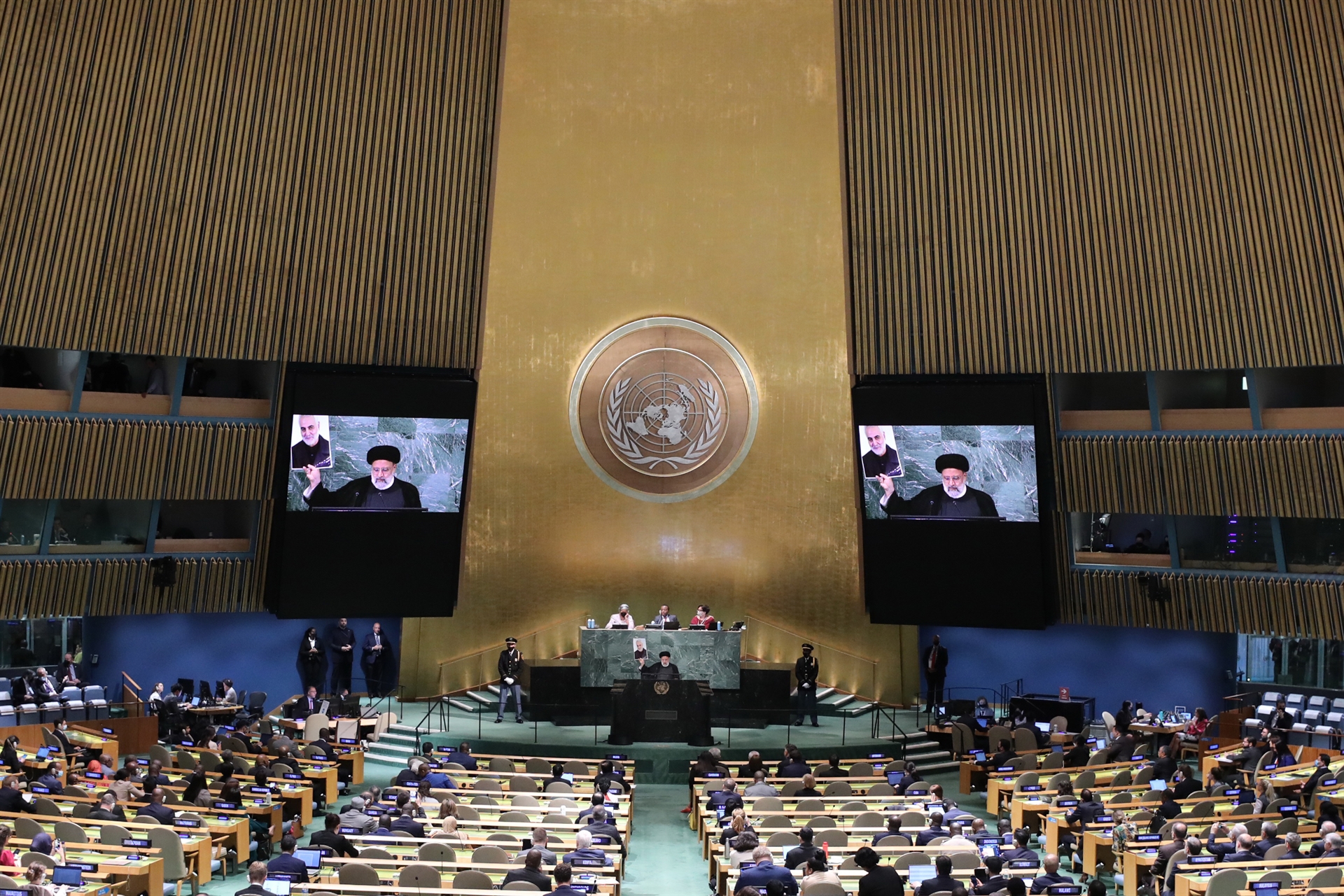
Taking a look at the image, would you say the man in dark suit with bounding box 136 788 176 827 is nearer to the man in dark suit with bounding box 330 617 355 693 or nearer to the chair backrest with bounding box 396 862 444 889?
the chair backrest with bounding box 396 862 444 889

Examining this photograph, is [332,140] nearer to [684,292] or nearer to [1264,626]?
[684,292]

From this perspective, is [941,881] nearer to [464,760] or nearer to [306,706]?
[464,760]

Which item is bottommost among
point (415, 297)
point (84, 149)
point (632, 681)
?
point (632, 681)

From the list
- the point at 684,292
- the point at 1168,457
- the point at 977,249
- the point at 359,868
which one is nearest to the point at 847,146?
the point at 977,249

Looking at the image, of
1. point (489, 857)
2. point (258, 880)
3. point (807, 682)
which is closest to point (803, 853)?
point (489, 857)

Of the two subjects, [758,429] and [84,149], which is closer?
[84,149]

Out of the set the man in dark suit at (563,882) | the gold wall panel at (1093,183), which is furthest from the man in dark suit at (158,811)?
the gold wall panel at (1093,183)

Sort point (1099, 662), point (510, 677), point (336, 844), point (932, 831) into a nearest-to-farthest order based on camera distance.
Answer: point (336, 844) < point (932, 831) < point (510, 677) < point (1099, 662)

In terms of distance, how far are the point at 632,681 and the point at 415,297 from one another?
619 centimetres

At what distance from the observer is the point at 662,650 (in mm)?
20172

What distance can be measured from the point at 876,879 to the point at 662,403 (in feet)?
41.5

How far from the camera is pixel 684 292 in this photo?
2172 cm

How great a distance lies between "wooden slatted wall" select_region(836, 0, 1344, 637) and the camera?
1753 cm

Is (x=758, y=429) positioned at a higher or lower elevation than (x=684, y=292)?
lower
